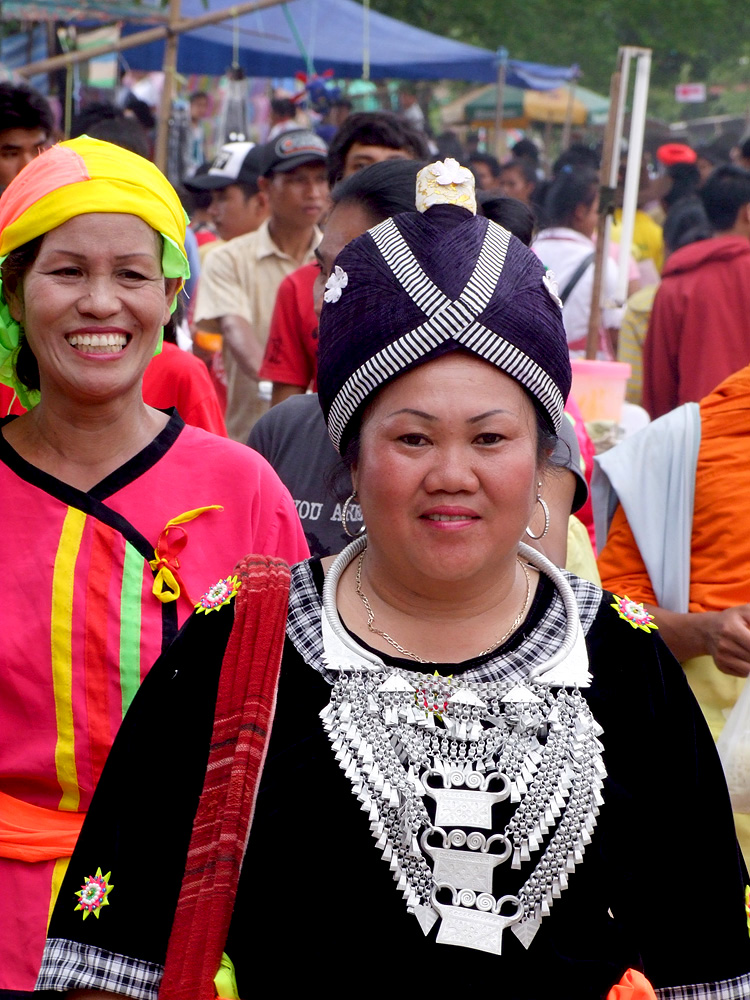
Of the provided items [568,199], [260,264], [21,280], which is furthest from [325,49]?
[21,280]

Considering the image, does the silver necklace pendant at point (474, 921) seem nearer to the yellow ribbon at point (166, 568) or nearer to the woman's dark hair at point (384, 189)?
the yellow ribbon at point (166, 568)

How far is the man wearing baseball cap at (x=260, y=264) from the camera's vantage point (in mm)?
6352

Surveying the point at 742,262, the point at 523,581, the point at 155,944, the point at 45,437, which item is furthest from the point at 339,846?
the point at 742,262

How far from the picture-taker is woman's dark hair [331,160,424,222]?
3.24 metres

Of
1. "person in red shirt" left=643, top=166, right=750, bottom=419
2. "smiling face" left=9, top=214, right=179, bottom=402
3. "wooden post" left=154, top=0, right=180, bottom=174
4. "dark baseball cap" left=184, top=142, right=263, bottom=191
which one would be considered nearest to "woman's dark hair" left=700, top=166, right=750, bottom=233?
"person in red shirt" left=643, top=166, right=750, bottom=419

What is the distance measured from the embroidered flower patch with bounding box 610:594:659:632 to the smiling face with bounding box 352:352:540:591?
25 centimetres

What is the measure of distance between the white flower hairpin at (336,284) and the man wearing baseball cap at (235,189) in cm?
622

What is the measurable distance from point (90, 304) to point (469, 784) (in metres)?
1.29

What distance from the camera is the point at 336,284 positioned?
76.6 inches

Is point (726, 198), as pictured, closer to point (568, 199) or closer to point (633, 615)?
point (568, 199)

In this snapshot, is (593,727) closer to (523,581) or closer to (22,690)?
(523,581)

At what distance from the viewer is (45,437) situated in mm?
2625

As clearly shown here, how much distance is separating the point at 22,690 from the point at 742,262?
472 cm

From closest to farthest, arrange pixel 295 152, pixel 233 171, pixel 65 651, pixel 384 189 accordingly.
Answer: pixel 65 651 < pixel 384 189 < pixel 295 152 < pixel 233 171
